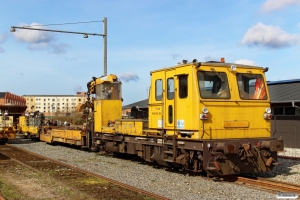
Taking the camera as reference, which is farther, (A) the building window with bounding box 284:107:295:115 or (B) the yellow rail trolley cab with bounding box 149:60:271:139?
(A) the building window with bounding box 284:107:295:115

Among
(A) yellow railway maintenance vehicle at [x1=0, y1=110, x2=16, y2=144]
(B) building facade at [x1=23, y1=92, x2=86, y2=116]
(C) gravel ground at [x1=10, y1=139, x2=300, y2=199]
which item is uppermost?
(B) building facade at [x1=23, y1=92, x2=86, y2=116]

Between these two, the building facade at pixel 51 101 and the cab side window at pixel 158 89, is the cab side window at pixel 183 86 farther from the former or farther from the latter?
the building facade at pixel 51 101

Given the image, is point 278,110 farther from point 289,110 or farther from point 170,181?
point 170,181

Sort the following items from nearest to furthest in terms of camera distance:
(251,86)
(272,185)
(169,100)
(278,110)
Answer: (272,185) < (251,86) < (169,100) < (278,110)

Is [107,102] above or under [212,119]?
above

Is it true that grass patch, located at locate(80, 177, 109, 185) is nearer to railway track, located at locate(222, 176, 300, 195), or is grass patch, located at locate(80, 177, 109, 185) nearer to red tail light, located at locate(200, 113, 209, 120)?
red tail light, located at locate(200, 113, 209, 120)

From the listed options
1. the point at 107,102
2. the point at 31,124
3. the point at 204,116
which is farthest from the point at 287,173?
the point at 31,124

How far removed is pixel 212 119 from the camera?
32.5 feet

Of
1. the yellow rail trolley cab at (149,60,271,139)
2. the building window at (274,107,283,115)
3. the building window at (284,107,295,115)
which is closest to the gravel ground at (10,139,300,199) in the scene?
the yellow rail trolley cab at (149,60,271,139)

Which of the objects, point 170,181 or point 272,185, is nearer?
point 272,185

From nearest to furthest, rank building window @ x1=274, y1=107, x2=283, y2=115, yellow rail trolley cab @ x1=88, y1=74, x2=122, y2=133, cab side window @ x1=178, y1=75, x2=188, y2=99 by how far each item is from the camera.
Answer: cab side window @ x1=178, y1=75, x2=188, y2=99 < yellow rail trolley cab @ x1=88, y1=74, x2=122, y2=133 < building window @ x1=274, y1=107, x2=283, y2=115

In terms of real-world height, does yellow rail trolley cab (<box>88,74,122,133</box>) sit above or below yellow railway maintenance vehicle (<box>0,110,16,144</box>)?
above

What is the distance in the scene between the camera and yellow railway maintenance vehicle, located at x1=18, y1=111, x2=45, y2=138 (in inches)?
1034

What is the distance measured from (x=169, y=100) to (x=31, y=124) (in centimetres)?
1955
